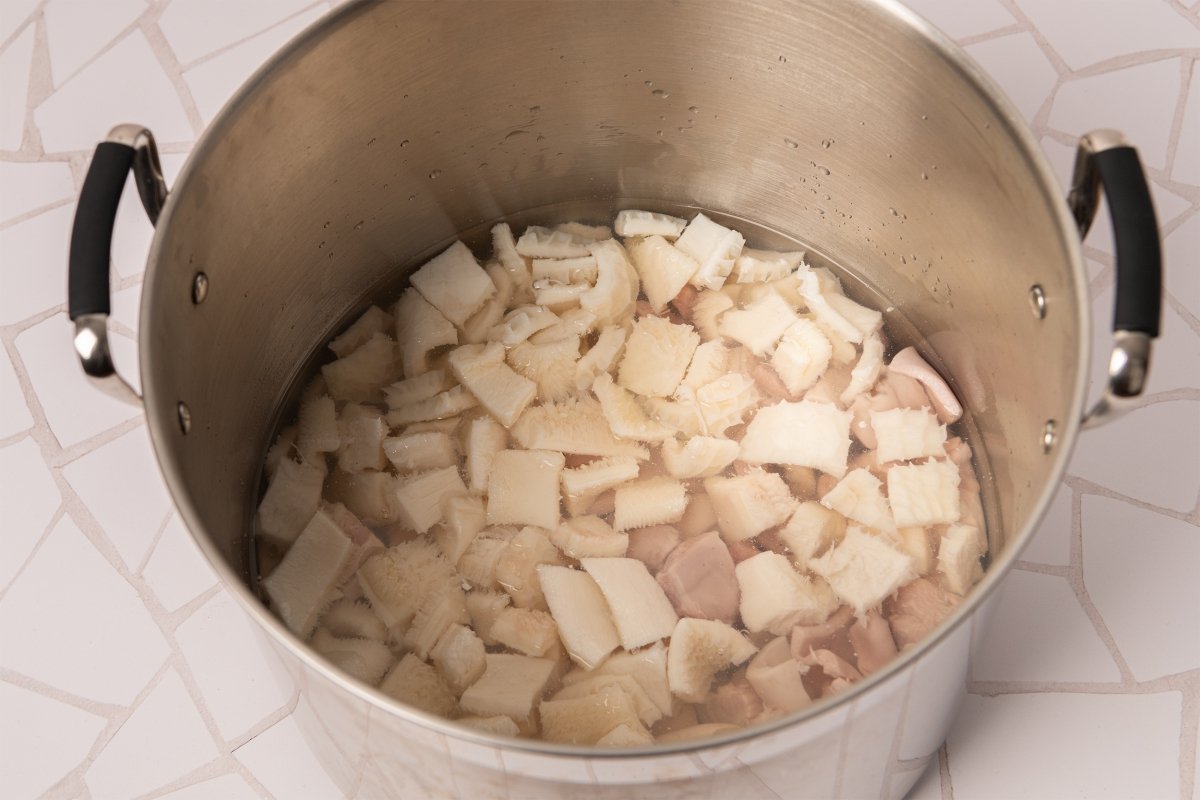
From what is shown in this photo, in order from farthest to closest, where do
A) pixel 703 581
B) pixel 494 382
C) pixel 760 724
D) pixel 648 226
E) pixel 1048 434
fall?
pixel 648 226
pixel 494 382
pixel 703 581
pixel 1048 434
pixel 760 724

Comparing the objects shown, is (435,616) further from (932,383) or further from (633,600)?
(932,383)

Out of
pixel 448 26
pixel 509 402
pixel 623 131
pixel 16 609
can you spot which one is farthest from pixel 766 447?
pixel 16 609

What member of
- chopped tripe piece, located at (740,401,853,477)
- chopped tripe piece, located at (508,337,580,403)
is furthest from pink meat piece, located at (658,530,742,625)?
chopped tripe piece, located at (508,337,580,403)

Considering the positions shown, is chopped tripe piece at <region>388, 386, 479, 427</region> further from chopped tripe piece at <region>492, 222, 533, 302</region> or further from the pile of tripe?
chopped tripe piece at <region>492, 222, 533, 302</region>

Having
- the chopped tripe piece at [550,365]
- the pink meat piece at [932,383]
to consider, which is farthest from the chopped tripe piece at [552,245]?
the pink meat piece at [932,383]

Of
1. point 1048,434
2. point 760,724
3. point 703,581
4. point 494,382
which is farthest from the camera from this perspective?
point 494,382

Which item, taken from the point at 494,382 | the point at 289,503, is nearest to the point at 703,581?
the point at 494,382

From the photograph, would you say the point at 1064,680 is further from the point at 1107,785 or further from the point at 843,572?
the point at 843,572
